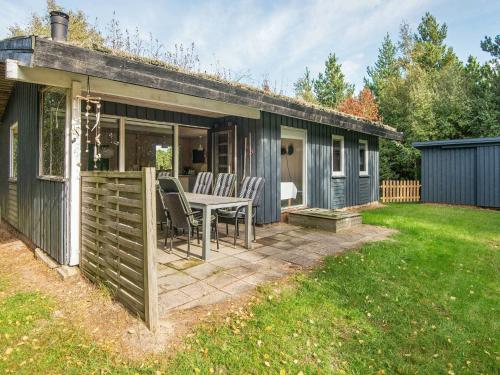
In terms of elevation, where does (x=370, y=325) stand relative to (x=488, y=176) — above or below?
below

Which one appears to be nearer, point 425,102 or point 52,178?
point 52,178

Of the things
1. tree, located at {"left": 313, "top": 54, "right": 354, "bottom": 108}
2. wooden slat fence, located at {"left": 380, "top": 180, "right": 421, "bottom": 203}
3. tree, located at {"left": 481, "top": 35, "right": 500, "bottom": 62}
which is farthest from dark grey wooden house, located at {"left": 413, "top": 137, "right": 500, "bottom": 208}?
tree, located at {"left": 313, "top": 54, "right": 354, "bottom": 108}

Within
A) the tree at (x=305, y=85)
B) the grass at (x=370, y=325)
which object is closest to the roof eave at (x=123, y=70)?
the grass at (x=370, y=325)

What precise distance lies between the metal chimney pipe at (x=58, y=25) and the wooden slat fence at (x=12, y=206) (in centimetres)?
393

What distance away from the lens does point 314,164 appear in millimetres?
7414

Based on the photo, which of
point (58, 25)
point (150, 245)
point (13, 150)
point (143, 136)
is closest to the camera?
point (150, 245)

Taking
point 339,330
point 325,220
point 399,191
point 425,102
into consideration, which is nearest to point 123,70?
point 339,330

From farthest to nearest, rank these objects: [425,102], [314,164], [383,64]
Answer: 1. [383,64]
2. [425,102]
3. [314,164]

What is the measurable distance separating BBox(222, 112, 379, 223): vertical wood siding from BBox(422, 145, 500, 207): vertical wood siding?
215cm

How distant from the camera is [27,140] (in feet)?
16.2

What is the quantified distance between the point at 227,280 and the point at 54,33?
10.1 feet

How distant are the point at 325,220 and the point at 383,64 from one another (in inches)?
914

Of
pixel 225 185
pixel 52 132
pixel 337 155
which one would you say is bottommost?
pixel 225 185

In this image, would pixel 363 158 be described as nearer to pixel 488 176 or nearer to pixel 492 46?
pixel 488 176
